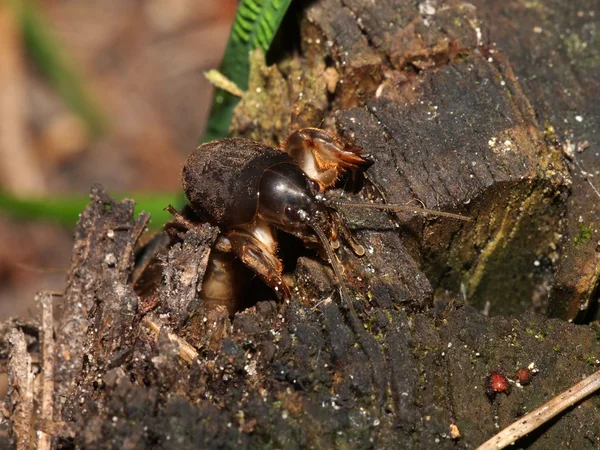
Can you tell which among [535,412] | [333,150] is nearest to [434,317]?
[535,412]

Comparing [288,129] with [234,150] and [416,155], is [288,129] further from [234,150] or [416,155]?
[416,155]

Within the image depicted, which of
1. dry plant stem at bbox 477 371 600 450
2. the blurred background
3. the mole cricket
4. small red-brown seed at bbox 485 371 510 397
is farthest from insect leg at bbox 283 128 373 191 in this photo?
the blurred background

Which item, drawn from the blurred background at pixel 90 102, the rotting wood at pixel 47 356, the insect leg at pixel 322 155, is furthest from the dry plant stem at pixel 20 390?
the blurred background at pixel 90 102

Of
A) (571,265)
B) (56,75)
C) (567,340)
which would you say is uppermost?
(56,75)

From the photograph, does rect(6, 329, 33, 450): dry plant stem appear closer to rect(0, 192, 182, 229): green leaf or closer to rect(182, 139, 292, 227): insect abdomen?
rect(182, 139, 292, 227): insect abdomen

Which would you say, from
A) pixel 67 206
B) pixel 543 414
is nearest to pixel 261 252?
pixel 543 414

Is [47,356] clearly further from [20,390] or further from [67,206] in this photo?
[67,206]
